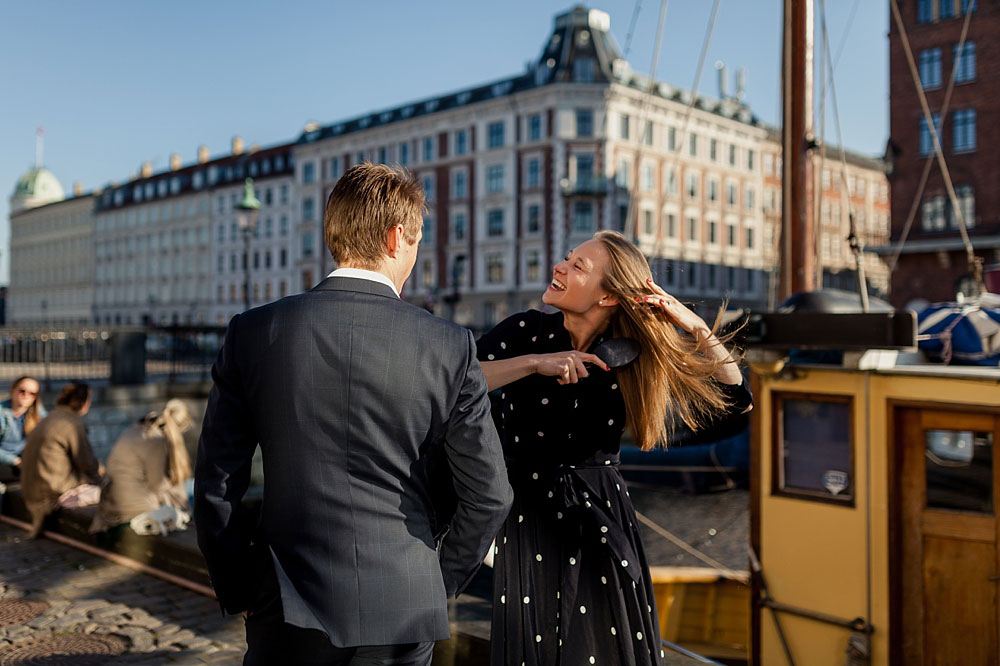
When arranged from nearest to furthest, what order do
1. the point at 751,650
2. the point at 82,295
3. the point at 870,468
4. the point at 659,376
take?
the point at 659,376 < the point at 870,468 < the point at 751,650 < the point at 82,295

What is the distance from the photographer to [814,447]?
5785mm

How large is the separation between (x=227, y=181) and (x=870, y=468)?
72441 millimetres

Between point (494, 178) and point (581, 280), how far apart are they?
49.4 meters

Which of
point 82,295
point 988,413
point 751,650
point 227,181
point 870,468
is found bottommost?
point 751,650

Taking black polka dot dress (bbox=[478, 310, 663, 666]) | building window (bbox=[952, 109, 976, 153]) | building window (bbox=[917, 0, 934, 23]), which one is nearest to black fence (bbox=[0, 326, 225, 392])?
black polka dot dress (bbox=[478, 310, 663, 666])

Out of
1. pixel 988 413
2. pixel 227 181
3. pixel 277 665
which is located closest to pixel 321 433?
pixel 277 665

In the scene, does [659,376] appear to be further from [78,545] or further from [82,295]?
[82,295]

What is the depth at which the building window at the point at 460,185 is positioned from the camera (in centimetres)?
5234

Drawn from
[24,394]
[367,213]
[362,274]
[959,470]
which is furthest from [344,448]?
[24,394]

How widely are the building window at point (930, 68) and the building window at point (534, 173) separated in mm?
21371

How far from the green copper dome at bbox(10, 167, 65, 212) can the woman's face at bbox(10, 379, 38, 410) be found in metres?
105

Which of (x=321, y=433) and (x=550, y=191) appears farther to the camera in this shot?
(x=550, y=191)

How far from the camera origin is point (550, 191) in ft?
159

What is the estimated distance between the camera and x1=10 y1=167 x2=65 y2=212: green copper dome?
99.8 metres
